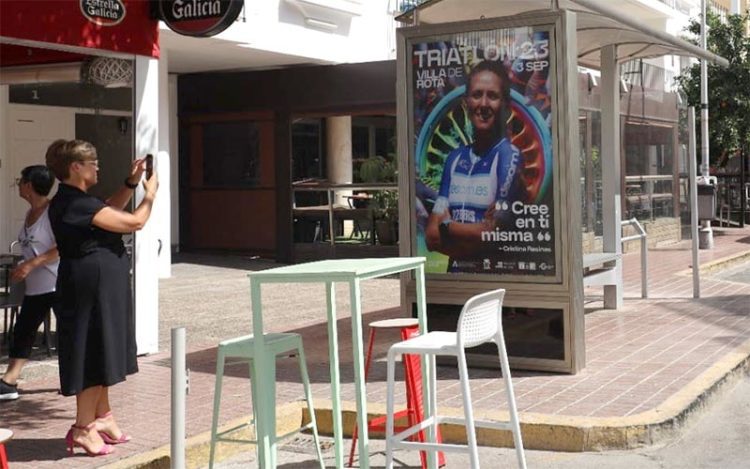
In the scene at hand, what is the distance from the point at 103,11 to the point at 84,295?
12.1 ft

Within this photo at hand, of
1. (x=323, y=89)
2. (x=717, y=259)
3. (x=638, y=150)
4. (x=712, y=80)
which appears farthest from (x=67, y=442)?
(x=712, y=80)

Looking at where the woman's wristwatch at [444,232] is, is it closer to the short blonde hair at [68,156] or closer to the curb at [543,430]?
the curb at [543,430]

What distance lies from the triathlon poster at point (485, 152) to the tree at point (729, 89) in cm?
2024

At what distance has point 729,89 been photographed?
92.1 ft

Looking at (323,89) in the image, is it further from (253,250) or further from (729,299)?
(729,299)

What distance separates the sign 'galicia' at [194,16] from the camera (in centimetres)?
968

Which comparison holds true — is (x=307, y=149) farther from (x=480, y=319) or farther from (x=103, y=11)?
(x=480, y=319)

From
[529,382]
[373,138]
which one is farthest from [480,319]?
[373,138]

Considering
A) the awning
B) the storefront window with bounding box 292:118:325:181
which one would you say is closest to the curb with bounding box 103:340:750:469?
the awning

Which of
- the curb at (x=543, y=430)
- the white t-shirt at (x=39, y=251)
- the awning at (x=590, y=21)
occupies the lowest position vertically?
the curb at (x=543, y=430)

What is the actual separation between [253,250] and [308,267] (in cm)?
1534

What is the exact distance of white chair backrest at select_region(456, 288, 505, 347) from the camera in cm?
522

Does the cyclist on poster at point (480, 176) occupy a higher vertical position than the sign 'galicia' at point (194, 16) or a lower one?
lower

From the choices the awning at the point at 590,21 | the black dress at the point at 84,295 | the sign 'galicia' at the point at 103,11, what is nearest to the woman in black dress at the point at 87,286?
the black dress at the point at 84,295
